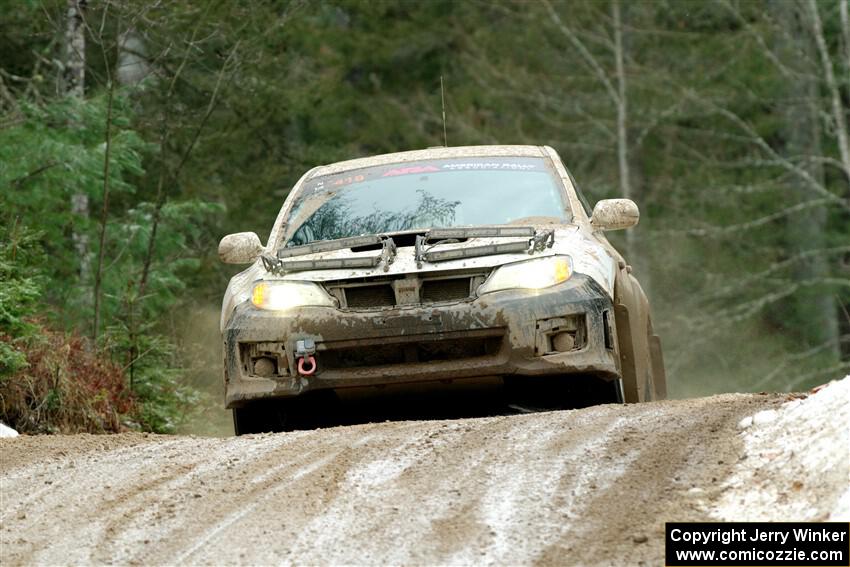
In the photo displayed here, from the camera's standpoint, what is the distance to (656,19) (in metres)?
37.2

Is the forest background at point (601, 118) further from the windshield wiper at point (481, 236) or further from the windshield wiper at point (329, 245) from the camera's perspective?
the windshield wiper at point (481, 236)

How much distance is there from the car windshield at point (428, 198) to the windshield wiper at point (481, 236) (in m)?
0.57

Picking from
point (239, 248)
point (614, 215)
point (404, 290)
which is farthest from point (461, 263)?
point (239, 248)

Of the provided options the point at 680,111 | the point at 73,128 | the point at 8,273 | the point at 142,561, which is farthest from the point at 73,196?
the point at 680,111

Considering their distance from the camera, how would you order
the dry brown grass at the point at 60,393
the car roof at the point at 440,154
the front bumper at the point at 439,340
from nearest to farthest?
the front bumper at the point at 439,340 → the car roof at the point at 440,154 → the dry brown grass at the point at 60,393

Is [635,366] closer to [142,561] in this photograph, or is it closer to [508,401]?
[508,401]

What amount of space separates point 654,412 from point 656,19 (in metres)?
30.7

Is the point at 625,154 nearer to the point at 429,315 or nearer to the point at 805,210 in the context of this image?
the point at 805,210

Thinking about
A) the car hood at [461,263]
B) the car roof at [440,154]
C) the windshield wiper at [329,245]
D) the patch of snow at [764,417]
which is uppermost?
the car roof at [440,154]

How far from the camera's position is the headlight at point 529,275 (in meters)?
8.43

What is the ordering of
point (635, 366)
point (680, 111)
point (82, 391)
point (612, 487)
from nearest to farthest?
point (612, 487)
point (635, 366)
point (82, 391)
point (680, 111)

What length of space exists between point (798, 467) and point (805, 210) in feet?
94.6

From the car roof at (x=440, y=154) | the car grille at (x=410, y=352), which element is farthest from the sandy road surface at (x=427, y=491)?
the car roof at (x=440, y=154)

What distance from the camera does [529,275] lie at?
8.46 meters
